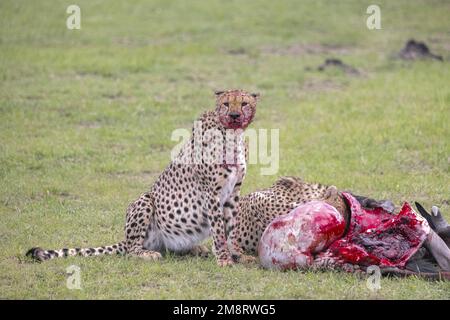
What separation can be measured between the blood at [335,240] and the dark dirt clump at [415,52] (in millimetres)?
10807

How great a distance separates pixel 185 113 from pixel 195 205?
20.6ft

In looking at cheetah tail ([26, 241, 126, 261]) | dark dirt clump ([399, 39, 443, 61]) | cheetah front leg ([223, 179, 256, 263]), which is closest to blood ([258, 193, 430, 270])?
cheetah front leg ([223, 179, 256, 263])

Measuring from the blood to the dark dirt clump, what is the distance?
10.8 m

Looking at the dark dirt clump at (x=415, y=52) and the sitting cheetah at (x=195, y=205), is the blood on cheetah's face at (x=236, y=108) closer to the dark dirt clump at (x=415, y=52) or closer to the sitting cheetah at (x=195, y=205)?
the sitting cheetah at (x=195, y=205)

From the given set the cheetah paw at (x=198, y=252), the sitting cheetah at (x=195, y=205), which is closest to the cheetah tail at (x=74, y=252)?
the sitting cheetah at (x=195, y=205)

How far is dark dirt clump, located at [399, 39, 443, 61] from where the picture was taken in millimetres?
19297

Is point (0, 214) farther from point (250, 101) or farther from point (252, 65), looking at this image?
point (252, 65)

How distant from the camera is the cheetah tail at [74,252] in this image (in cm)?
918

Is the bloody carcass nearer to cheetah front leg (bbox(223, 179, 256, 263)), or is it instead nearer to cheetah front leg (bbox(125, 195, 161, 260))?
cheetah front leg (bbox(223, 179, 256, 263))

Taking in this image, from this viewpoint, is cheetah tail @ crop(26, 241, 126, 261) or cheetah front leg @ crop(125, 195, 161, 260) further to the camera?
cheetah front leg @ crop(125, 195, 161, 260)

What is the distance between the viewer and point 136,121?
15273mm

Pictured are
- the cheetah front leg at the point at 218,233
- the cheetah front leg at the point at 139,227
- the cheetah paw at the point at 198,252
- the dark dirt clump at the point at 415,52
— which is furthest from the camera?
the dark dirt clump at the point at 415,52

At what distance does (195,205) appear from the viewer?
31.3 feet

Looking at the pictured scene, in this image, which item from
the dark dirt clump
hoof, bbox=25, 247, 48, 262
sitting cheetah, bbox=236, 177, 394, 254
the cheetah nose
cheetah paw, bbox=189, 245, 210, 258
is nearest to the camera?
the cheetah nose
